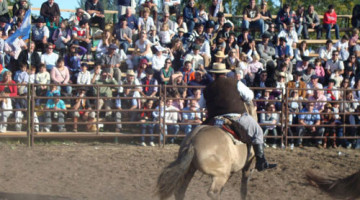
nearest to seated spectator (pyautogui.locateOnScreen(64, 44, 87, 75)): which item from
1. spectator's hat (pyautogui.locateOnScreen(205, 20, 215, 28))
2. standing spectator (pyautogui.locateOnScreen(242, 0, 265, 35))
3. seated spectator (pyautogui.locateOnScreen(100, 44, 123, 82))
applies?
seated spectator (pyautogui.locateOnScreen(100, 44, 123, 82))

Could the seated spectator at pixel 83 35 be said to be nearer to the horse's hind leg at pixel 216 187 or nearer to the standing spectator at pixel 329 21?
the standing spectator at pixel 329 21

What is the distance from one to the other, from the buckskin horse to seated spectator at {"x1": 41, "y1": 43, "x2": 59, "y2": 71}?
7729 mm

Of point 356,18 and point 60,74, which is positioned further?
point 356,18

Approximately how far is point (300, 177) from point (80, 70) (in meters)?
6.43

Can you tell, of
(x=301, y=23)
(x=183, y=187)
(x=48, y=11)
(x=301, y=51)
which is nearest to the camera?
(x=183, y=187)

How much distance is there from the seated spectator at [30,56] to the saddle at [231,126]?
24.6 ft

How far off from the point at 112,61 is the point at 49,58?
1.54 m

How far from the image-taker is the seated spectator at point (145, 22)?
1648 cm

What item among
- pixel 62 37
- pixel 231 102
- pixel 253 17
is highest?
pixel 253 17

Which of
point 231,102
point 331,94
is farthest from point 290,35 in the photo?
point 231,102

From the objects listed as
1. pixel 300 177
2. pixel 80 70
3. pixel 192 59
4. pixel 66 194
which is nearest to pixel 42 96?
pixel 80 70

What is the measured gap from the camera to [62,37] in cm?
1562

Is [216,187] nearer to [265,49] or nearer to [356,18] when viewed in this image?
[265,49]

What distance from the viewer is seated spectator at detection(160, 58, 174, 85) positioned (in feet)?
47.8
